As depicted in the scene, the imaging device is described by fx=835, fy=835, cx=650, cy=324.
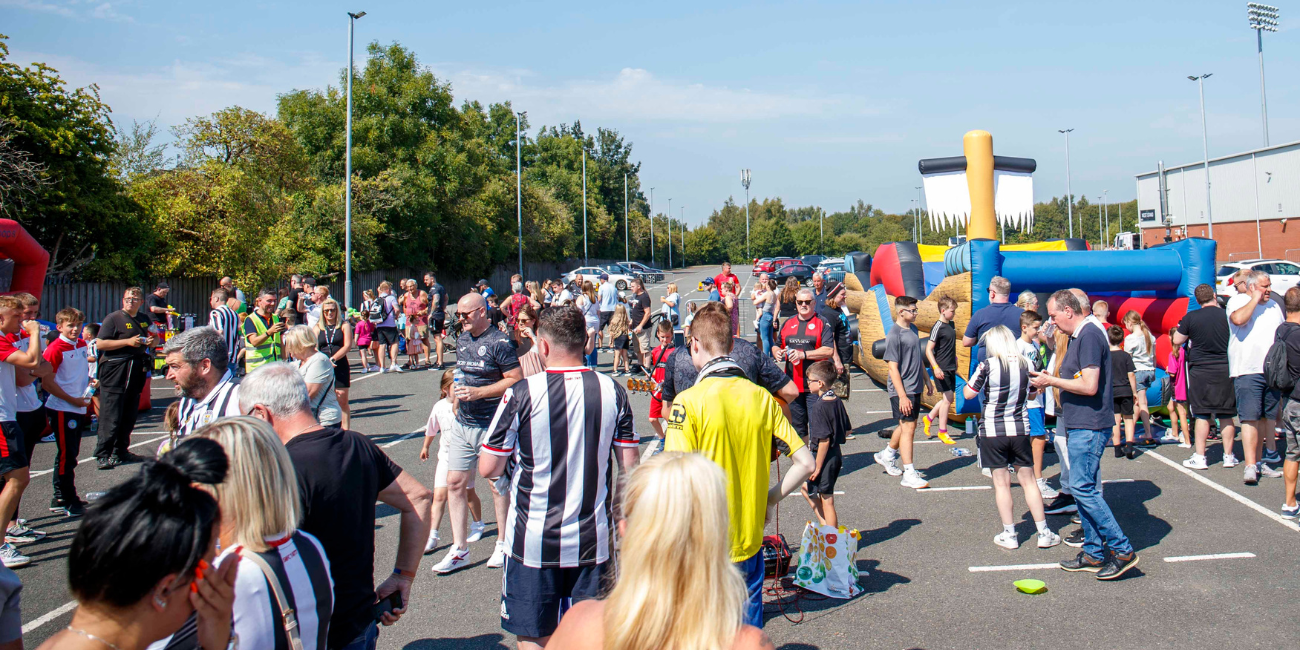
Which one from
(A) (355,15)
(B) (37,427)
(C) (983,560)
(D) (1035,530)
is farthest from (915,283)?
(A) (355,15)

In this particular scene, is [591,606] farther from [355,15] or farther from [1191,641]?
[355,15]

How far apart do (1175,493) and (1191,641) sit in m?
3.09

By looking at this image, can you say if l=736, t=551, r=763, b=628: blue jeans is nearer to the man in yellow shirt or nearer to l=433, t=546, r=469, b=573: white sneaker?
the man in yellow shirt

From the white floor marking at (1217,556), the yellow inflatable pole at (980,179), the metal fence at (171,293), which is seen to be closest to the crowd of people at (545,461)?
the white floor marking at (1217,556)

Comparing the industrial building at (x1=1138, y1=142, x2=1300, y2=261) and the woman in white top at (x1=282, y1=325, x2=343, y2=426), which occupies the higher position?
the industrial building at (x1=1138, y1=142, x2=1300, y2=261)

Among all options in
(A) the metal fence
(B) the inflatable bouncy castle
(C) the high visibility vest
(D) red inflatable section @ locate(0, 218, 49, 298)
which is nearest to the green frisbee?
(B) the inflatable bouncy castle

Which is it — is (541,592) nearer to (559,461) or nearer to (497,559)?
(559,461)

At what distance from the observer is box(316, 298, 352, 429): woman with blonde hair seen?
887 centimetres

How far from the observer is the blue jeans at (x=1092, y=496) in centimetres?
511

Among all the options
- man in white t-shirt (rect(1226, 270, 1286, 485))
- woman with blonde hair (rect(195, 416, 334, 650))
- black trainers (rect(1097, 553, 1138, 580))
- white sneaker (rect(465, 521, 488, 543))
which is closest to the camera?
woman with blonde hair (rect(195, 416, 334, 650))

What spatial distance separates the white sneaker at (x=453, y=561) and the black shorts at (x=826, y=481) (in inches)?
90.6

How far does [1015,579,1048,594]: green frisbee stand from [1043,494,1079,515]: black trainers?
1690mm

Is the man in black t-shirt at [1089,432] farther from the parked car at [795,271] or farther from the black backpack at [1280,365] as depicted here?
the parked car at [795,271]

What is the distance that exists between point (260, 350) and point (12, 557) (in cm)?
286
